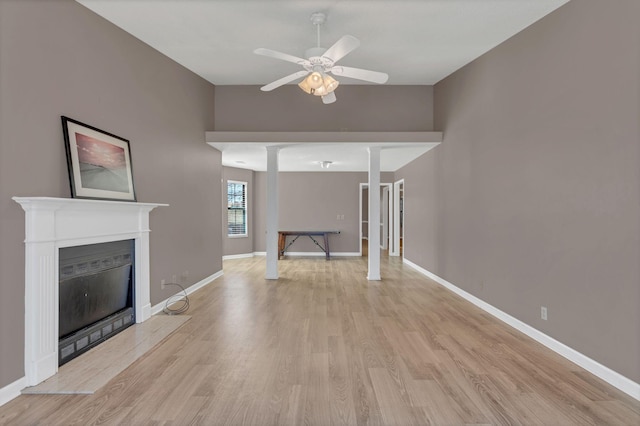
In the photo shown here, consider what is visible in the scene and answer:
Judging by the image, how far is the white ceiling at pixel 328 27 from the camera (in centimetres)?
307

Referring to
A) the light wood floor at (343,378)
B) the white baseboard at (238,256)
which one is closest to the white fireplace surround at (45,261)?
the light wood floor at (343,378)

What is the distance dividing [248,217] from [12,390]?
6905 millimetres

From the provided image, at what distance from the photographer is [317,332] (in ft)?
10.8

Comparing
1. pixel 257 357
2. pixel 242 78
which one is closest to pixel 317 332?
pixel 257 357

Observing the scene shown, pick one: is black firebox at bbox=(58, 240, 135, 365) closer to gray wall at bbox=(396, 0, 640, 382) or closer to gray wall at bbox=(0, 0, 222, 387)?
gray wall at bbox=(0, 0, 222, 387)

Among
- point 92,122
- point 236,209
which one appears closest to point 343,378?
point 92,122

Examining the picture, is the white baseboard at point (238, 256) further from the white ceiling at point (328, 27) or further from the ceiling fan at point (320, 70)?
the ceiling fan at point (320, 70)

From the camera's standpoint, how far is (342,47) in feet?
8.73

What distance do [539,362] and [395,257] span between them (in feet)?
20.0

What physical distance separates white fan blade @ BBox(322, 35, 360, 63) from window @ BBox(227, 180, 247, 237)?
20.0 ft

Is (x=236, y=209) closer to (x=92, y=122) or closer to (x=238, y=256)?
(x=238, y=256)

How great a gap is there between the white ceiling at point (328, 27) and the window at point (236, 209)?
4313mm

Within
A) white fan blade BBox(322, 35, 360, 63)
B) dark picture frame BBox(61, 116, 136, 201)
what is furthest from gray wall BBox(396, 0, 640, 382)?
dark picture frame BBox(61, 116, 136, 201)

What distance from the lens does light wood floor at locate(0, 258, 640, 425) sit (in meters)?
1.95
